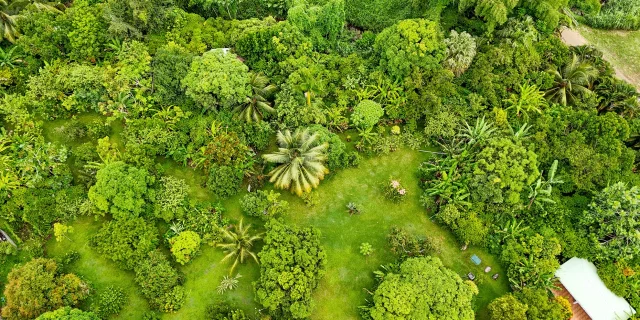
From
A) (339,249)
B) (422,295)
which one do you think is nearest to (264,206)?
(339,249)

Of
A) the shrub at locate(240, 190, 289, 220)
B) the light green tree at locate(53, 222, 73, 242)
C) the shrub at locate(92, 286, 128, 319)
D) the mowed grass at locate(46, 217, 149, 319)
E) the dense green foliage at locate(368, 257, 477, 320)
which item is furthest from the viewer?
the shrub at locate(240, 190, 289, 220)

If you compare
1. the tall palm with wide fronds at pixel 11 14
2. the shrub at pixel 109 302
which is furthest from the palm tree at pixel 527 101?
the tall palm with wide fronds at pixel 11 14

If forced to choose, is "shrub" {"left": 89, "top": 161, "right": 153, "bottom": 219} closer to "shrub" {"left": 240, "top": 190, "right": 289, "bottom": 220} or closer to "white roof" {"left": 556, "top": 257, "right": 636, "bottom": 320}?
"shrub" {"left": 240, "top": 190, "right": 289, "bottom": 220}

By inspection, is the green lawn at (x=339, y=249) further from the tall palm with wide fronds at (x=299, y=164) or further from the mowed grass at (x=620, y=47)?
the mowed grass at (x=620, y=47)

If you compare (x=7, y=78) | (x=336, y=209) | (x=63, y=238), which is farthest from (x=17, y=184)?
(x=336, y=209)

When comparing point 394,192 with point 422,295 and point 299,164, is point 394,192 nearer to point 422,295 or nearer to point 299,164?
point 299,164

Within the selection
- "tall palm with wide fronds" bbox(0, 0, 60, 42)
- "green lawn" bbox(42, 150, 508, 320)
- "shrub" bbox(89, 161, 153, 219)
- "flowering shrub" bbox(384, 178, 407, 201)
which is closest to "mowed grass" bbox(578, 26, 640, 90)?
"green lawn" bbox(42, 150, 508, 320)
